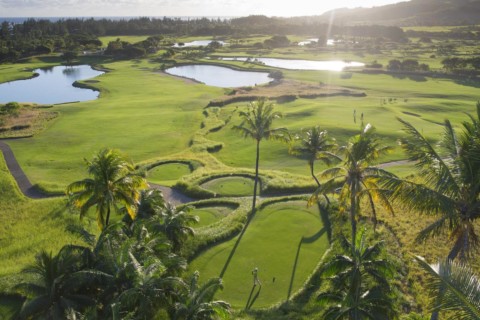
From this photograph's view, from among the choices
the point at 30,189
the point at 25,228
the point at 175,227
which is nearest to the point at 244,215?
the point at 175,227

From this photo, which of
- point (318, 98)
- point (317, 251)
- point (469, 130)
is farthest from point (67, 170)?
point (318, 98)

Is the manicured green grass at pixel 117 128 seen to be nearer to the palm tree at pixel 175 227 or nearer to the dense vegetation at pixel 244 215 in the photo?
the dense vegetation at pixel 244 215

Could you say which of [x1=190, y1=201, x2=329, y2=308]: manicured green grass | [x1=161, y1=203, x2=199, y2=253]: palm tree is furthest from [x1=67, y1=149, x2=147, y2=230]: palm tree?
[x1=190, y1=201, x2=329, y2=308]: manicured green grass

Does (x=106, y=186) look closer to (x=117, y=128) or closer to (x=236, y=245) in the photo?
(x=236, y=245)

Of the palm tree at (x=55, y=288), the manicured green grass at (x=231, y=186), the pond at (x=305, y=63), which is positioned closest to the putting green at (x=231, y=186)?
the manicured green grass at (x=231, y=186)

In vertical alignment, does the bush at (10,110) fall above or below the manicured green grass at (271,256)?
above

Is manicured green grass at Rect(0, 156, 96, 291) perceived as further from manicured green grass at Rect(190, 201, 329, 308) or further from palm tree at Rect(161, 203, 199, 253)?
manicured green grass at Rect(190, 201, 329, 308)
